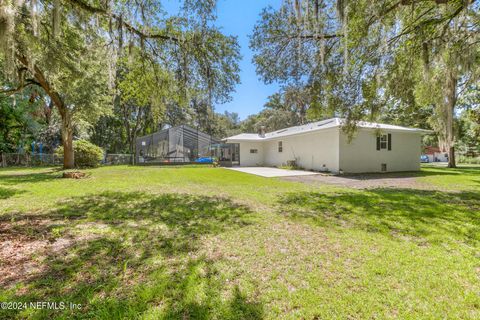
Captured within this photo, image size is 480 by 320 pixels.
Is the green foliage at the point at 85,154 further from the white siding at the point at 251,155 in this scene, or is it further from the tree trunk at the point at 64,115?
the white siding at the point at 251,155

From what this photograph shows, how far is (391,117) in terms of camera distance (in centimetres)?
2277

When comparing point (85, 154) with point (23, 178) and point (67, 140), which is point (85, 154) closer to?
point (67, 140)

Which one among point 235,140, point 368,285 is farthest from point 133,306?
A: point 235,140

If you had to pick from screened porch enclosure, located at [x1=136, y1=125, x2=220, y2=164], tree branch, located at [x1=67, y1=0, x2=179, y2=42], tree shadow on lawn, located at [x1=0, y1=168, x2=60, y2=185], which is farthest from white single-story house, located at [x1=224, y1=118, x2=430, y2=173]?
tree shadow on lawn, located at [x1=0, y1=168, x2=60, y2=185]

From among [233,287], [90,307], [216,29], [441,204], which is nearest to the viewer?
[90,307]

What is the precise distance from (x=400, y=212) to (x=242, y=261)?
3838mm

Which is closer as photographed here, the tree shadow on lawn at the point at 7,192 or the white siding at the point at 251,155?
the tree shadow on lawn at the point at 7,192

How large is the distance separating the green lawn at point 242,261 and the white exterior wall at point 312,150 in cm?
769

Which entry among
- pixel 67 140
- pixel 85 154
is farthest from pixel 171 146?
pixel 67 140

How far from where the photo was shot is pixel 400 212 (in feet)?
15.4

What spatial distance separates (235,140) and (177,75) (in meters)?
12.7

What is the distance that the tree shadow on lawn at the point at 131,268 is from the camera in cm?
186

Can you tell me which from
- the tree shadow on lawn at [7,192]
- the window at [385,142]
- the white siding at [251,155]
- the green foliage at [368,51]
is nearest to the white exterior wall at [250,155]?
the white siding at [251,155]

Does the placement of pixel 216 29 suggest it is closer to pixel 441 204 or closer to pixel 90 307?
pixel 90 307
